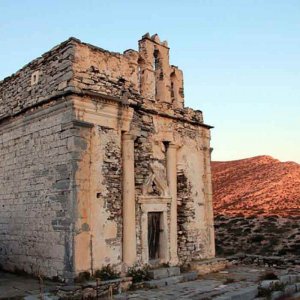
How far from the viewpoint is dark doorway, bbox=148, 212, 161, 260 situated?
11573 mm

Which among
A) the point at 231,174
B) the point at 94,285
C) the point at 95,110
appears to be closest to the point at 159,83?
the point at 95,110

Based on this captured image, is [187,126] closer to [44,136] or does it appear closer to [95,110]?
[95,110]

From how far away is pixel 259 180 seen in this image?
43.3 m

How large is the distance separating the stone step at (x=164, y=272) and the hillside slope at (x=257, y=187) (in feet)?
67.3

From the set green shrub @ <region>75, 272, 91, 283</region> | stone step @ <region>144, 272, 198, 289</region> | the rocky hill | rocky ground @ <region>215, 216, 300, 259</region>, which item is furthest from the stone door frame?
rocky ground @ <region>215, 216, 300, 259</region>

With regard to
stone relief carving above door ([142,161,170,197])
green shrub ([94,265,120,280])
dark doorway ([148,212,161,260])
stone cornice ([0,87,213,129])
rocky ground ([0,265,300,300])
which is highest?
stone cornice ([0,87,213,129])

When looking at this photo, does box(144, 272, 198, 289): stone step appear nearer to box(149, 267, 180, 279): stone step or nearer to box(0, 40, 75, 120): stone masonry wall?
box(149, 267, 180, 279): stone step

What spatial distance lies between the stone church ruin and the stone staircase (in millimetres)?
538

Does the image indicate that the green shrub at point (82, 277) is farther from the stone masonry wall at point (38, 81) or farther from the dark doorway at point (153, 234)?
the stone masonry wall at point (38, 81)

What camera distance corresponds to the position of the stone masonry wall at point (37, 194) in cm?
939

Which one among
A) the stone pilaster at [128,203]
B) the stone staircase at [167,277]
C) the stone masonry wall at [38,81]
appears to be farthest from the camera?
the stone pilaster at [128,203]

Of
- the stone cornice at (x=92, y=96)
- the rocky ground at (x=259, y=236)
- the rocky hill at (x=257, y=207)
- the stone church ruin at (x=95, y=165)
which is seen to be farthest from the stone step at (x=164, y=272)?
the rocky ground at (x=259, y=236)

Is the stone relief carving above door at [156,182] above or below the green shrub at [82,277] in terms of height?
above

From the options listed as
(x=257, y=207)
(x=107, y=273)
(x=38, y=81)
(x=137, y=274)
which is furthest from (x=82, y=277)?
(x=257, y=207)
